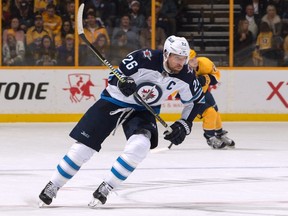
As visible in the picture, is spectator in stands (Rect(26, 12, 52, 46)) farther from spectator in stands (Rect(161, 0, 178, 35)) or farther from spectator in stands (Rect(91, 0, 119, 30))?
spectator in stands (Rect(161, 0, 178, 35))

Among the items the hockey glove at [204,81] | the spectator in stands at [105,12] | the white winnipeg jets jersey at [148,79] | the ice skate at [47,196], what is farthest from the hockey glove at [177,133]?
the spectator in stands at [105,12]

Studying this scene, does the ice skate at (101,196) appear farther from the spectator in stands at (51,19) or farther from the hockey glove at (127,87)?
the spectator in stands at (51,19)

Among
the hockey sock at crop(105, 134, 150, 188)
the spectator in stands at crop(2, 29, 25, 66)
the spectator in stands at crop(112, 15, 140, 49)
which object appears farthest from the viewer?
the spectator in stands at crop(112, 15, 140, 49)

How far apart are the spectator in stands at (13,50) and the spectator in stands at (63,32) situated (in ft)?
1.48

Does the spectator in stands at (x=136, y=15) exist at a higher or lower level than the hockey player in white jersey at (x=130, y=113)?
lower

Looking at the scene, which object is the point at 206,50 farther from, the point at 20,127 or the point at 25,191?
the point at 25,191

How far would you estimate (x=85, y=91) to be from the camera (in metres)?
14.0

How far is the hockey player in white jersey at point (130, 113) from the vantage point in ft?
21.5

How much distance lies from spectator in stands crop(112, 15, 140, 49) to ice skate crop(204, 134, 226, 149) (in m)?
4.05

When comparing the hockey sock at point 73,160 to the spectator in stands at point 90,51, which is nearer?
the hockey sock at point 73,160

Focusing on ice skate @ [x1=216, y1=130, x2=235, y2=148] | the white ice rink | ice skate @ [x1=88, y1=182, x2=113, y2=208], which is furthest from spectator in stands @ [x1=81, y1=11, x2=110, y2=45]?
ice skate @ [x1=88, y1=182, x2=113, y2=208]

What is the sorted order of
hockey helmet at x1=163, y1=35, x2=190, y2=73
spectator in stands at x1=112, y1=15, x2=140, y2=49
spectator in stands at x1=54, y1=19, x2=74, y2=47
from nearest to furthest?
1. hockey helmet at x1=163, y1=35, x2=190, y2=73
2. spectator in stands at x1=54, y1=19, x2=74, y2=47
3. spectator in stands at x1=112, y1=15, x2=140, y2=49

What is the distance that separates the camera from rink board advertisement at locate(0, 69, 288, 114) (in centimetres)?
1394

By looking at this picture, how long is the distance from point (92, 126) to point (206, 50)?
8.07 metres
